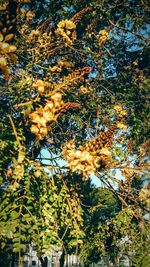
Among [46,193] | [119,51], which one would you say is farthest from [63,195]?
[119,51]

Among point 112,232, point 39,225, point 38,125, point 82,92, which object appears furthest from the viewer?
point 82,92

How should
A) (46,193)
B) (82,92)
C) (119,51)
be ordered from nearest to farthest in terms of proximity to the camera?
(46,193) < (82,92) < (119,51)

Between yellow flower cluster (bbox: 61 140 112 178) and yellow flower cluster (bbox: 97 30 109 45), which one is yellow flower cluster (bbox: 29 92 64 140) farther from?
yellow flower cluster (bbox: 97 30 109 45)

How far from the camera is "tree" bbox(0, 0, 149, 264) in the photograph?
2.41 meters

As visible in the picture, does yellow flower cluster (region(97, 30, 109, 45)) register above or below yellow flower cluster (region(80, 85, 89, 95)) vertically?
above

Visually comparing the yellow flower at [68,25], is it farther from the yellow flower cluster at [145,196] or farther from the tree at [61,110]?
the yellow flower cluster at [145,196]

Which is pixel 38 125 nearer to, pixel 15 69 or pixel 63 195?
pixel 63 195

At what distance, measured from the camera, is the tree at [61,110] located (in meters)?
2.41

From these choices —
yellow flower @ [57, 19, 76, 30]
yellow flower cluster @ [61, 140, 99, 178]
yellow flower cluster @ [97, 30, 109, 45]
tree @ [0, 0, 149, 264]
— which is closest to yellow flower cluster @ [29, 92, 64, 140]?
tree @ [0, 0, 149, 264]

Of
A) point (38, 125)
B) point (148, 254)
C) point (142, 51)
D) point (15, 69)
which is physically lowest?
point (148, 254)

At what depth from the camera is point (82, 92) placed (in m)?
5.02

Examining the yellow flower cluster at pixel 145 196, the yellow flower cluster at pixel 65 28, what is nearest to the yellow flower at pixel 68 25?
the yellow flower cluster at pixel 65 28

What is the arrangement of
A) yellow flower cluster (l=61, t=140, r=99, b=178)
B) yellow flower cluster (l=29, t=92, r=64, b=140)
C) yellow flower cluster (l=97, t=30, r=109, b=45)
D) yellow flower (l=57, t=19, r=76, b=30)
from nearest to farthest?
yellow flower cluster (l=29, t=92, r=64, b=140) < yellow flower cluster (l=61, t=140, r=99, b=178) < yellow flower (l=57, t=19, r=76, b=30) < yellow flower cluster (l=97, t=30, r=109, b=45)

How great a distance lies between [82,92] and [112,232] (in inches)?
99.2
